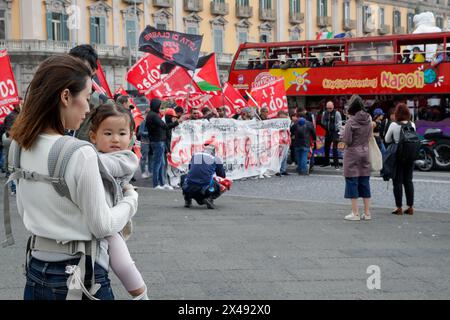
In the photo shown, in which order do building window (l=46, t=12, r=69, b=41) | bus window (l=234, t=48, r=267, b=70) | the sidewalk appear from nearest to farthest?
the sidewalk < bus window (l=234, t=48, r=267, b=70) < building window (l=46, t=12, r=69, b=41)

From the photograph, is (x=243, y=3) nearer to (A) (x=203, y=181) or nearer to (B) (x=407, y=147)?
(A) (x=203, y=181)

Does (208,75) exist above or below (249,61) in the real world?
below

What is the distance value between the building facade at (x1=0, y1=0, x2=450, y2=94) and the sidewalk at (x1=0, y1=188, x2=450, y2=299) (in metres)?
35.7

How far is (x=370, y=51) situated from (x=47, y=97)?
1765 cm

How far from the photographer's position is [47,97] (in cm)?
280

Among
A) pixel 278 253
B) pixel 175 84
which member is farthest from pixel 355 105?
pixel 175 84

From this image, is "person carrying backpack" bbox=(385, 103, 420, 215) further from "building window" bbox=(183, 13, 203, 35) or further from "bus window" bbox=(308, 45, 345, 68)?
"building window" bbox=(183, 13, 203, 35)

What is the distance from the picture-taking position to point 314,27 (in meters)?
60.3

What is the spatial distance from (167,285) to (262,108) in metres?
11.9

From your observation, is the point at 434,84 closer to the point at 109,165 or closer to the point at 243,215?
the point at 243,215

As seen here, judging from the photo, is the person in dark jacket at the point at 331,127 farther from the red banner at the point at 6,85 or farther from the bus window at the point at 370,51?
the red banner at the point at 6,85

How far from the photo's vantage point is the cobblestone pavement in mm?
5707

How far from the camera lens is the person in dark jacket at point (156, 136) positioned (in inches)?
533

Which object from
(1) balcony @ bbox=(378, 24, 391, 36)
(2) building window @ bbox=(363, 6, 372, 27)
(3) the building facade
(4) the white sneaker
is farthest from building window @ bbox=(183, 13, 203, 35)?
(4) the white sneaker
